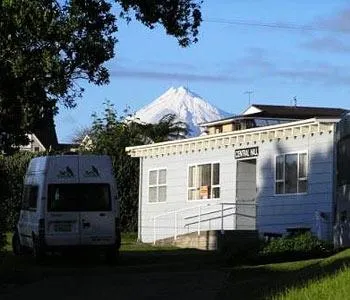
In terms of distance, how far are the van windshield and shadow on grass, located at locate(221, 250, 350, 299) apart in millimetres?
5397

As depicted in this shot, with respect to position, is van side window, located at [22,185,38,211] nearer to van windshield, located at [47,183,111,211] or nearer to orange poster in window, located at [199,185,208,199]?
van windshield, located at [47,183,111,211]

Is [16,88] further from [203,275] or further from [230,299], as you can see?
[230,299]

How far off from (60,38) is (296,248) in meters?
7.94

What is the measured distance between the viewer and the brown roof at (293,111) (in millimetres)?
45344

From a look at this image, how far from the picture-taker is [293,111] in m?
48.9

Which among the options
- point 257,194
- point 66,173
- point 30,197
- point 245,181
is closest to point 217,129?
point 245,181

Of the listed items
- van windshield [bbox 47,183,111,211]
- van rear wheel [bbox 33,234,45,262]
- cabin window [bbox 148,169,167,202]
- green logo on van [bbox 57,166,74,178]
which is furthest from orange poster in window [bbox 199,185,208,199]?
van rear wheel [bbox 33,234,45,262]

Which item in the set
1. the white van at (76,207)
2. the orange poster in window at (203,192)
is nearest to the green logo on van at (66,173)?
the white van at (76,207)

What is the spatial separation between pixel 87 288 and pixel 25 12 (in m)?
4.79

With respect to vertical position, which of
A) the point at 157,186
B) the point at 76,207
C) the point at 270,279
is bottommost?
the point at 270,279

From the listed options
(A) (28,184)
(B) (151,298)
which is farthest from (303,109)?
(B) (151,298)

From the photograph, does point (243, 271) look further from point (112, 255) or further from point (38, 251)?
point (38, 251)

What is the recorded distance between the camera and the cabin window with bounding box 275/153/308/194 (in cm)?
2602

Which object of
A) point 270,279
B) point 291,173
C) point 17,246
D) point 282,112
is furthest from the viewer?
point 282,112
